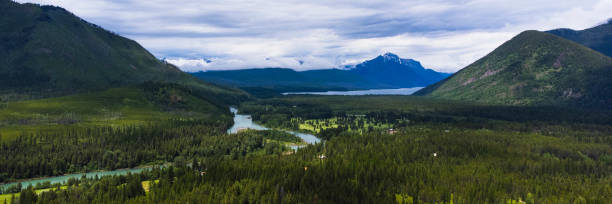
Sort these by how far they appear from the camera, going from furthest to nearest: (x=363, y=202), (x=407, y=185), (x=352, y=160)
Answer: (x=352, y=160) → (x=407, y=185) → (x=363, y=202)

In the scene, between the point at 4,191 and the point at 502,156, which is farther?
the point at 502,156

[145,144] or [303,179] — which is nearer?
[303,179]

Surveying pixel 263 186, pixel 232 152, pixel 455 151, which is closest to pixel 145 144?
pixel 232 152

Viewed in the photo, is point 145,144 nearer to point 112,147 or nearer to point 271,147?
point 112,147

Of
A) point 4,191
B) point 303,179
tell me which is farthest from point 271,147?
Answer: point 4,191

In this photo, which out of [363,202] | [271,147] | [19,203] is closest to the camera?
[19,203]

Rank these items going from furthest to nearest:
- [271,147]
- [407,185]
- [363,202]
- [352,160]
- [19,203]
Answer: [271,147]
[352,160]
[407,185]
[363,202]
[19,203]

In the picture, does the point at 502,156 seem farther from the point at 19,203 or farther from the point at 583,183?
the point at 19,203

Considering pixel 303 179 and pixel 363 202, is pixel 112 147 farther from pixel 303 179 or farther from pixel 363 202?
pixel 363 202

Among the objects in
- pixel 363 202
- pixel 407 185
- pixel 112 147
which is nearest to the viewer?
pixel 363 202
